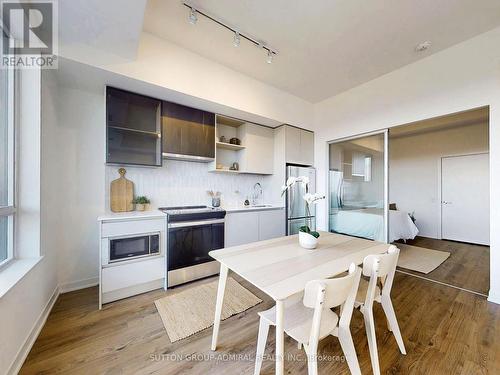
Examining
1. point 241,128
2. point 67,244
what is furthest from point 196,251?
point 241,128

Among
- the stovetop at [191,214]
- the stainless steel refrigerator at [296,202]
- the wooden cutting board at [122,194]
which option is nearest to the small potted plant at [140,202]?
the wooden cutting board at [122,194]

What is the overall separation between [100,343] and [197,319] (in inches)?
29.3

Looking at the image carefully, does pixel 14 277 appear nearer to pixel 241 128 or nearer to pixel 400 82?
pixel 241 128

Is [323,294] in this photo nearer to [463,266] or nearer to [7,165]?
[7,165]

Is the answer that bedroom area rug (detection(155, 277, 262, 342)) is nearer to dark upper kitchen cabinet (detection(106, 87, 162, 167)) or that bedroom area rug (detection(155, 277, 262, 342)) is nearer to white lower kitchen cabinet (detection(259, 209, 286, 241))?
white lower kitchen cabinet (detection(259, 209, 286, 241))

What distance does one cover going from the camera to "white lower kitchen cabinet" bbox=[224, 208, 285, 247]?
284 centimetres

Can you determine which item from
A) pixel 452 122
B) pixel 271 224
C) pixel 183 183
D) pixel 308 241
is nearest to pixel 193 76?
pixel 183 183

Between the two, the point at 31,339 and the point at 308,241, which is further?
the point at 308,241

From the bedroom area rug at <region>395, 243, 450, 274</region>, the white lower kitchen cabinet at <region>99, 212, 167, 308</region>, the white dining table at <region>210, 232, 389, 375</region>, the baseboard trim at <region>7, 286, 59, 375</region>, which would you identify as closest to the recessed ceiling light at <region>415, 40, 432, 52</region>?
the white dining table at <region>210, 232, 389, 375</region>

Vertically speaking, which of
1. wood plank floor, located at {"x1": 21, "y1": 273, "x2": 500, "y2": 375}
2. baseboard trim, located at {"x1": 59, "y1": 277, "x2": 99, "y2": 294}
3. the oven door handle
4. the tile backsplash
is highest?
the tile backsplash

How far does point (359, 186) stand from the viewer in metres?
3.37

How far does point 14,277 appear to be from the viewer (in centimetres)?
130

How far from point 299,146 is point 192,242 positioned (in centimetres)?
257

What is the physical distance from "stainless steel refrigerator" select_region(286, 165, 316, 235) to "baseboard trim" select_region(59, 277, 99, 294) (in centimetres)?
289
